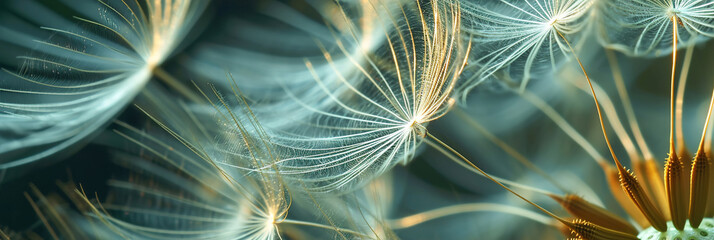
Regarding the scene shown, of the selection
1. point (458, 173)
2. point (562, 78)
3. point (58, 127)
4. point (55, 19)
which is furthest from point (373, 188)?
point (55, 19)

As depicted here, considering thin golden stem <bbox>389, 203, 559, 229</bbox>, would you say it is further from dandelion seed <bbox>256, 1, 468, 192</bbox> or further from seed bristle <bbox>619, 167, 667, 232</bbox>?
seed bristle <bbox>619, 167, 667, 232</bbox>

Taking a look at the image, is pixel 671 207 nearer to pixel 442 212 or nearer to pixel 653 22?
pixel 653 22

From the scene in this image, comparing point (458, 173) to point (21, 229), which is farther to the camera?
point (458, 173)

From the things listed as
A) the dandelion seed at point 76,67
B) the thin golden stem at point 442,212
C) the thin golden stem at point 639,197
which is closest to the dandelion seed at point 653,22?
the thin golden stem at point 639,197

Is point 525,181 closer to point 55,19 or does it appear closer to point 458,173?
point 458,173

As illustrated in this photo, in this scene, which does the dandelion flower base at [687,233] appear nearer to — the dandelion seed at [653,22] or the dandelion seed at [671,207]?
the dandelion seed at [671,207]

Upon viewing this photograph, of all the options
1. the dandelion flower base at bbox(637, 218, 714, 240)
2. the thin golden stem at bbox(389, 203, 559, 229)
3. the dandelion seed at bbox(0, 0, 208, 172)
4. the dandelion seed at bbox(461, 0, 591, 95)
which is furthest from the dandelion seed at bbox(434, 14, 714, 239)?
the dandelion seed at bbox(0, 0, 208, 172)
